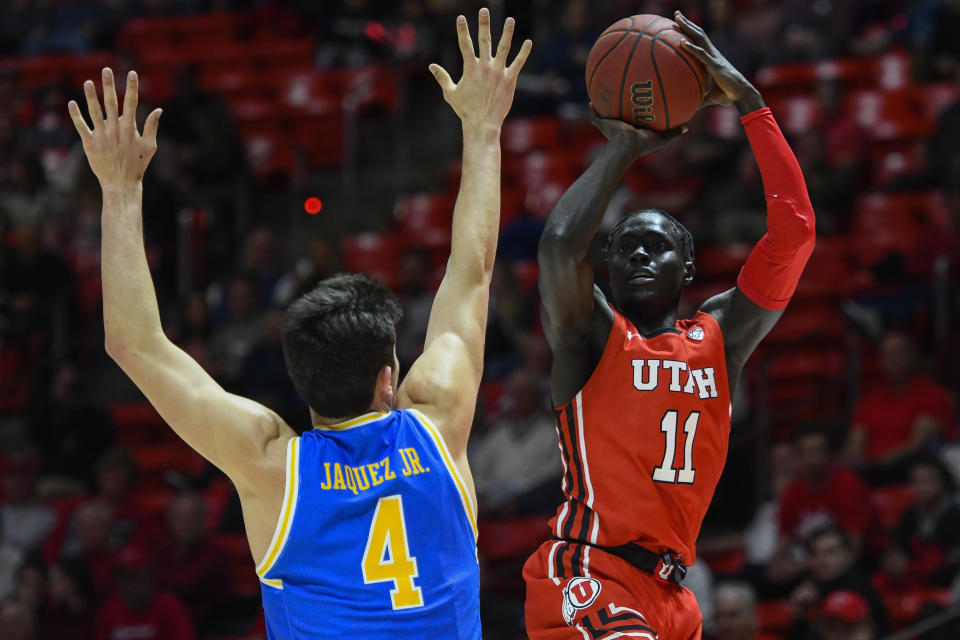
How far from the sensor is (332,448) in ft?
10.3

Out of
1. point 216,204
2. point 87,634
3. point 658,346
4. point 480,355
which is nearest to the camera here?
point 480,355

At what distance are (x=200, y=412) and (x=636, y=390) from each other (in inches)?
64.2

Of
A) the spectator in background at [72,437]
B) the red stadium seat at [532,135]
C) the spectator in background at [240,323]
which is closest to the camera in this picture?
the spectator in background at [72,437]

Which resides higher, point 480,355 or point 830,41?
point 830,41

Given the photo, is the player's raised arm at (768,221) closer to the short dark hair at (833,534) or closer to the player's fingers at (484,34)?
the player's fingers at (484,34)

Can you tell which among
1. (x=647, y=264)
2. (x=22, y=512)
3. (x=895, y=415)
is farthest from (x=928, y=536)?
(x=22, y=512)

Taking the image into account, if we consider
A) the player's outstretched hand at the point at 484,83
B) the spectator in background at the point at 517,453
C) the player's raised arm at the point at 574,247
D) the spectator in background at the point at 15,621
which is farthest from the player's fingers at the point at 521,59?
the spectator in background at the point at 15,621

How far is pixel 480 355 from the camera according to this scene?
338 centimetres

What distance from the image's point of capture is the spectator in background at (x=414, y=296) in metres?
10.5

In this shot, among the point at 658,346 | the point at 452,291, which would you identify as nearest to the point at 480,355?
the point at 452,291

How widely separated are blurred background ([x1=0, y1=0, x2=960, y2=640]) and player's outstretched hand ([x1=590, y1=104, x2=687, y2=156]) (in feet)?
11.8

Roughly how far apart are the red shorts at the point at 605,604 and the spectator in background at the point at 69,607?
570cm

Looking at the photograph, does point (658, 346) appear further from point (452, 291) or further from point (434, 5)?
point (434, 5)

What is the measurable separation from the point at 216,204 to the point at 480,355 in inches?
393
